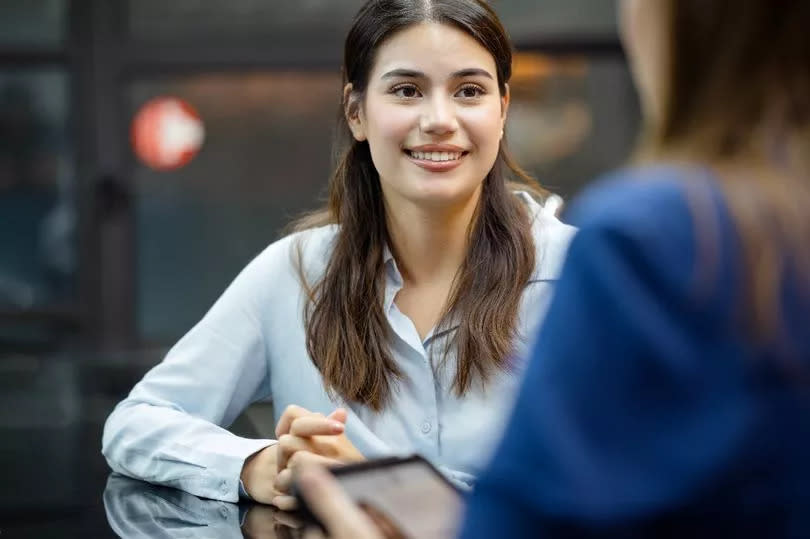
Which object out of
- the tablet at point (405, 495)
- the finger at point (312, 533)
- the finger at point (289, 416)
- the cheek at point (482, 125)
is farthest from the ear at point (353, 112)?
the tablet at point (405, 495)

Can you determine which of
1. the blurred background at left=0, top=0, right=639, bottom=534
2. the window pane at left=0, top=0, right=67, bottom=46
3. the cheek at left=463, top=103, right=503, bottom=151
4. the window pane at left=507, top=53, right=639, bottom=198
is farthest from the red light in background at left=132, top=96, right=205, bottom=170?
the cheek at left=463, top=103, right=503, bottom=151

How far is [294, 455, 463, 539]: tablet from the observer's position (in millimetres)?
831

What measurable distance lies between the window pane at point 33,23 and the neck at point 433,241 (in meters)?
3.60

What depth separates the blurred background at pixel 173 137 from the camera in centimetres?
493

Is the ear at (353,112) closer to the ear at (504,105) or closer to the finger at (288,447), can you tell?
the ear at (504,105)

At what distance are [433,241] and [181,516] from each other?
0.73 metres

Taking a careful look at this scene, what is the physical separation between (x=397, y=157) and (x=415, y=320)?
0.29 meters

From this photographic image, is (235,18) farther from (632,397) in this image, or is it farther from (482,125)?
(632,397)

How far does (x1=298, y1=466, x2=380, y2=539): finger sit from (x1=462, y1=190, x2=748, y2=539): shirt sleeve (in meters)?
0.20

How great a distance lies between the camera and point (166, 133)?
5.02m

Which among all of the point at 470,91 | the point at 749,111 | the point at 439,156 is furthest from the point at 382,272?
the point at 749,111

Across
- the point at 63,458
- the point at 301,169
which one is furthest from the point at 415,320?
the point at 301,169

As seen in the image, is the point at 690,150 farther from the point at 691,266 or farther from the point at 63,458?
the point at 63,458

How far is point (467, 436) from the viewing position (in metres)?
1.67
